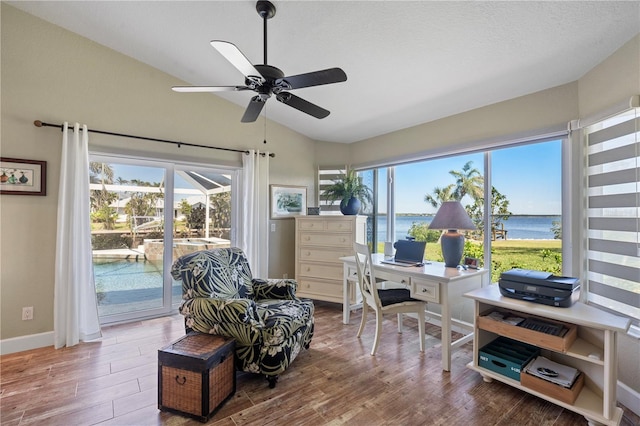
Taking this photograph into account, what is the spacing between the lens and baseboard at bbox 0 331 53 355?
265cm

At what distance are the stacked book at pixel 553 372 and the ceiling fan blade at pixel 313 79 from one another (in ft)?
7.54

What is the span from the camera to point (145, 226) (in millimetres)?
3502

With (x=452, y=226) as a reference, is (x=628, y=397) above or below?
below

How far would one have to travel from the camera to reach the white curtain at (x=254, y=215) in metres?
3.91

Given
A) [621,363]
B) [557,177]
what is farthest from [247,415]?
[557,177]

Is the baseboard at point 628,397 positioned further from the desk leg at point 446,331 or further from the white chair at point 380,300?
the white chair at point 380,300

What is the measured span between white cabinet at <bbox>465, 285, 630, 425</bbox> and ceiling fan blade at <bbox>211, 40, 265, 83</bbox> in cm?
223

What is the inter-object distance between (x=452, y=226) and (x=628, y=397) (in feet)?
5.05

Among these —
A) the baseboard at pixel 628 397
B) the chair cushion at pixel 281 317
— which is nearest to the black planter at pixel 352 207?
the chair cushion at pixel 281 317

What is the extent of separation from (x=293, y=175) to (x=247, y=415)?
10.5 ft

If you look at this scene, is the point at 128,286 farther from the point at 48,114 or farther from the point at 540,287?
the point at 540,287

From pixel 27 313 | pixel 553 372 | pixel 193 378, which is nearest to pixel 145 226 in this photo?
pixel 27 313

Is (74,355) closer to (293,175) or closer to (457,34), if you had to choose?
(293,175)

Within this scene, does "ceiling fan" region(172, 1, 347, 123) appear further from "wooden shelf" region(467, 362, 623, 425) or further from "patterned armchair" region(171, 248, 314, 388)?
"wooden shelf" region(467, 362, 623, 425)
